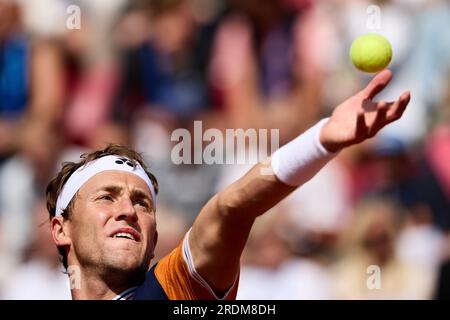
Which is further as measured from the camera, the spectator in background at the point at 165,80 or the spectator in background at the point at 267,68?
the spectator in background at the point at 267,68

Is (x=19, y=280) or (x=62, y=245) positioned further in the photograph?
(x=19, y=280)

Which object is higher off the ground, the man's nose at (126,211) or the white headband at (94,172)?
the white headband at (94,172)

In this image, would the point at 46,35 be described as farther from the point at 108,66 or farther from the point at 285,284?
the point at 285,284

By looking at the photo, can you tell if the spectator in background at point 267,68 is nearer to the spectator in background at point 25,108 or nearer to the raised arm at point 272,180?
the spectator in background at point 25,108

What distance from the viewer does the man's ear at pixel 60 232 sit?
4680 millimetres

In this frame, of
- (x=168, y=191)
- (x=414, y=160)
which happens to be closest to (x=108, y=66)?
(x=168, y=191)

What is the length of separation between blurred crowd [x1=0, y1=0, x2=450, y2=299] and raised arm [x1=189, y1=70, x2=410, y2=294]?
10.5ft

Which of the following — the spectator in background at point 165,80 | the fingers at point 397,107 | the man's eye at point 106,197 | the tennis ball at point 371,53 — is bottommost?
the man's eye at point 106,197

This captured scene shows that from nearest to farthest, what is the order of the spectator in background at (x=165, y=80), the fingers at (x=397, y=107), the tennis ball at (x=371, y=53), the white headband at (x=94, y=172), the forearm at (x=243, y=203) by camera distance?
the fingers at (x=397, y=107) < the forearm at (x=243, y=203) < the tennis ball at (x=371, y=53) < the white headband at (x=94, y=172) < the spectator in background at (x=165, y=80)

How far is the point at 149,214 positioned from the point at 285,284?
3053 millimetres

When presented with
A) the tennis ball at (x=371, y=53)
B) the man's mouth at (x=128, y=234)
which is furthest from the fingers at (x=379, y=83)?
the man's mouth at (x=128, y=234)

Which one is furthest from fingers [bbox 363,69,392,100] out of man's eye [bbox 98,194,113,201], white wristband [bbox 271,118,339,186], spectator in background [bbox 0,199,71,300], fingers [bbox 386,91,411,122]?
spectator in background [bbox 0,199,71,300]

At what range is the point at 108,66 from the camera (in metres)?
8.21

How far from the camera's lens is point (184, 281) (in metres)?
4.18
